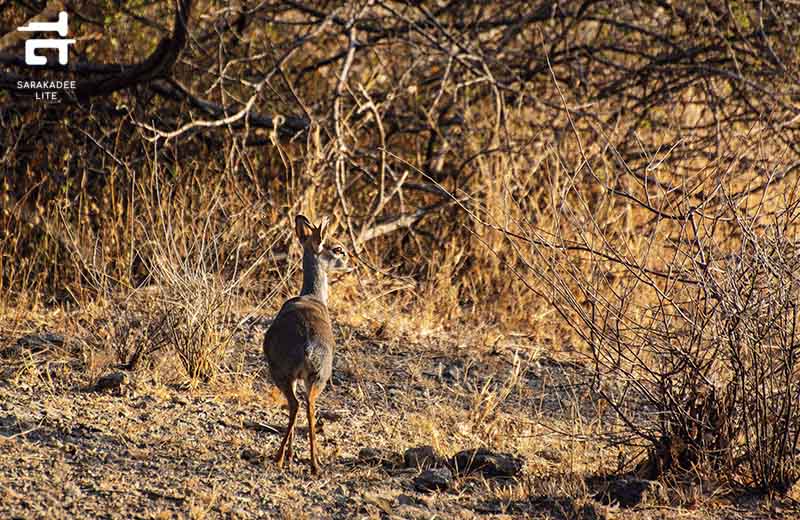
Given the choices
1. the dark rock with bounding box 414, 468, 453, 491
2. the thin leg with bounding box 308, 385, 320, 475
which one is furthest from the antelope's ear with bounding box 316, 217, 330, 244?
the dark rock with bounding box 414, 468, 453, 491

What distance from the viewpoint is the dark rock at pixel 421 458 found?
4855 millimetres

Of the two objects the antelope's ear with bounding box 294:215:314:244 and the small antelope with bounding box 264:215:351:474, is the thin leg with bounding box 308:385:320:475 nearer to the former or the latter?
the small antelope with bounding box 264:215:351:474

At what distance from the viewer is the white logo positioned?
8242mm

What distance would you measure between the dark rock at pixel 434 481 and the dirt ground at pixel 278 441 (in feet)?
0.15

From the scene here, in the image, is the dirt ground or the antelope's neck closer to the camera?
the dirt ground

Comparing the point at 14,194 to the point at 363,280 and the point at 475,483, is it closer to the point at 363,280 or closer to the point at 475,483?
the point at 363,280

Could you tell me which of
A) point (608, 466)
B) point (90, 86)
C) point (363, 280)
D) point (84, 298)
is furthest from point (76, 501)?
point (90, 86)

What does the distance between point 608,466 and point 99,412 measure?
7.71ft

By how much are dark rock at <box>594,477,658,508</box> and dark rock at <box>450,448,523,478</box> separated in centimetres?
43

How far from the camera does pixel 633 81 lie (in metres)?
9.27

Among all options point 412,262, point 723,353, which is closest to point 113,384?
point 723,353

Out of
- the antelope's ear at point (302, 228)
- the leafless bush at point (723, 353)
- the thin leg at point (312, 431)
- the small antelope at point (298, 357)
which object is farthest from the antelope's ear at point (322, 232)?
the leafless bush at point (723, 353)

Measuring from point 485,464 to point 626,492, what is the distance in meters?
0.64
